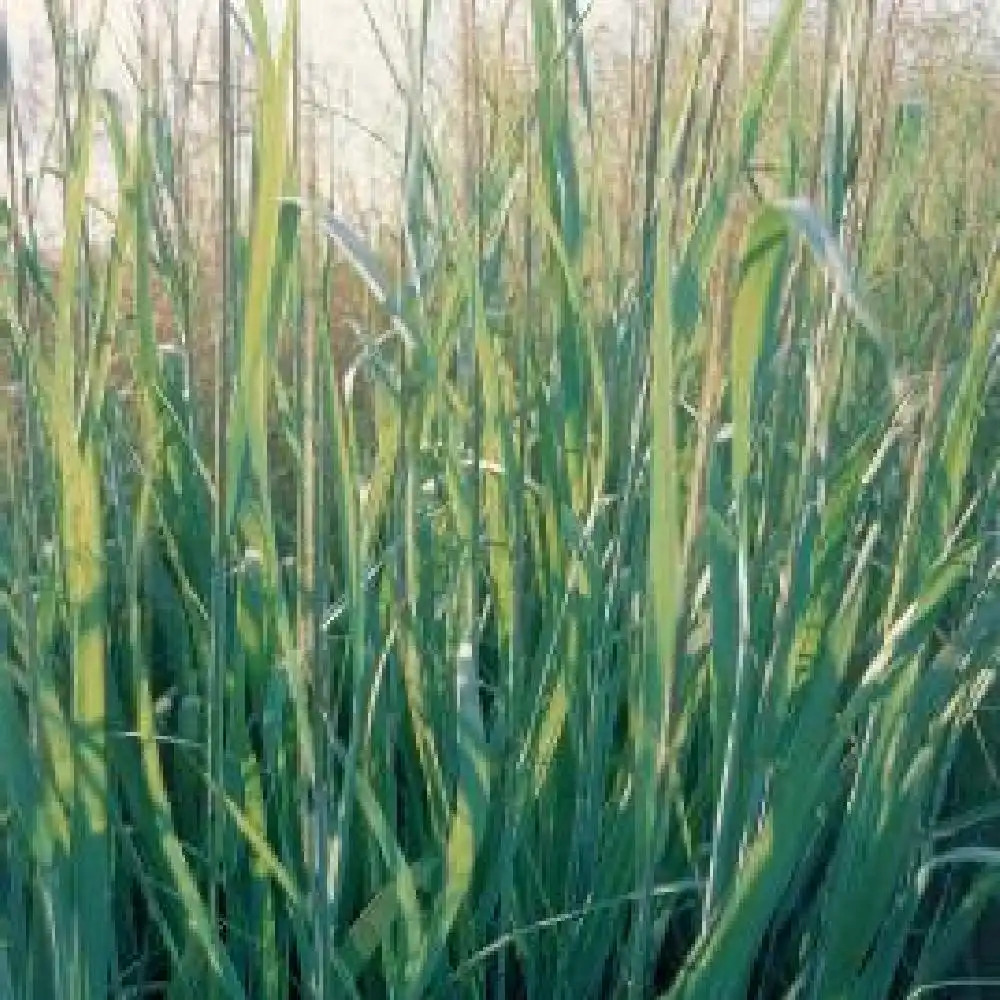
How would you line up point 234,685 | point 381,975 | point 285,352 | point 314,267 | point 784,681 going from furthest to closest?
point 285,352, point 381,975, point 234,685, point 784,681, point 314,267

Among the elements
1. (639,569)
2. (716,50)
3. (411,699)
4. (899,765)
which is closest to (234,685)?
(411,699)

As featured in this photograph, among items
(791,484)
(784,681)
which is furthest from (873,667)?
(791,484)

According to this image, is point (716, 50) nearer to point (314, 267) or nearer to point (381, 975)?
point (314, 267)

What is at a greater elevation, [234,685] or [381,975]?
[234,685]

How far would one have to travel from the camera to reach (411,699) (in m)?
0.87

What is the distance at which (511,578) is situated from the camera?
872mm

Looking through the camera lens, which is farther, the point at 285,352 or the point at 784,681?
the point at 285,352

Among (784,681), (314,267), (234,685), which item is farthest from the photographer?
(234,685)

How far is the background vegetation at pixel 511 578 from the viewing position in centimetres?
69

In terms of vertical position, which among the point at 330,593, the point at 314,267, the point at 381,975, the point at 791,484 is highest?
the point at 314,267

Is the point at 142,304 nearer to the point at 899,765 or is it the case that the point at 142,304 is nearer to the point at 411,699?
the point at 411,699

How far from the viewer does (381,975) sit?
93 centimetres

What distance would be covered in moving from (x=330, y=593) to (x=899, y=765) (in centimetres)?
43

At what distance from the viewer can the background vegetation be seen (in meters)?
0.69
